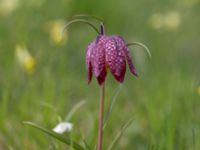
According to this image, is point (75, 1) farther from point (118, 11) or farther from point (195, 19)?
point (195, 19)

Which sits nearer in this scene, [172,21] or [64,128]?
[64,128]

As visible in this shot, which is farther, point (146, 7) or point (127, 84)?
point (146, 7)

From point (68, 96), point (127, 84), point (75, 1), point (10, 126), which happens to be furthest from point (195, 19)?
point (10, 126)

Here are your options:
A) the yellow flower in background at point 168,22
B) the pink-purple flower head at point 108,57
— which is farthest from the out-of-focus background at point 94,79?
the pink-purple flower head at point 108,57

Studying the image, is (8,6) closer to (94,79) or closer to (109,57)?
(94,79)

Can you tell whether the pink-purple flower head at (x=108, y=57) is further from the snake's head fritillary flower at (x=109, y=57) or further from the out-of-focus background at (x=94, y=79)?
the out-of-focus background at (x=94, y=79)

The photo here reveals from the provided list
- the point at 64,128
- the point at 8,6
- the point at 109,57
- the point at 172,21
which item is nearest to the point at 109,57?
the point at 109,57

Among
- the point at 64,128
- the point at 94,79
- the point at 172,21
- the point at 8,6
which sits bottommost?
the point at 64,128
